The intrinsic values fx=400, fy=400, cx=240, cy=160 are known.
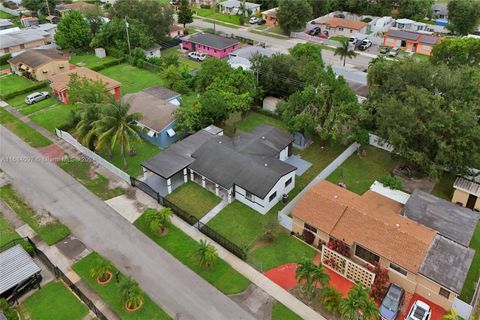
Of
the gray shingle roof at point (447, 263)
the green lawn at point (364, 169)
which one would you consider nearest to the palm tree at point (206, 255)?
the gray shingle roof at point (447, 263)

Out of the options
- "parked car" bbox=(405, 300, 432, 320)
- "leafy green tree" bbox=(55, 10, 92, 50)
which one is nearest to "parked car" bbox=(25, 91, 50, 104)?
"leafy green tree" bbox=(55, 10, 92, 50)

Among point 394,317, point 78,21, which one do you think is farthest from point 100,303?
point 78,21

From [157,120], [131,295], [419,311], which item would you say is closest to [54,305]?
[131,295]

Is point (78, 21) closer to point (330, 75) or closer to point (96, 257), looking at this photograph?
point (330, 75)

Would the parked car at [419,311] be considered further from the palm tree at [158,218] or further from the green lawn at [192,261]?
the palm tree at [158,218]

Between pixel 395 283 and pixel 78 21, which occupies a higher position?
pixel 78 21

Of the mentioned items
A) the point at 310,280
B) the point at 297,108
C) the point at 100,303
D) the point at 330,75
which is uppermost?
the point at 330,75

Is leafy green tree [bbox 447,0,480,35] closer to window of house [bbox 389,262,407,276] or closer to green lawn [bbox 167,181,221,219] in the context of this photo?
green lawn [bbox 167,181,221,219]
